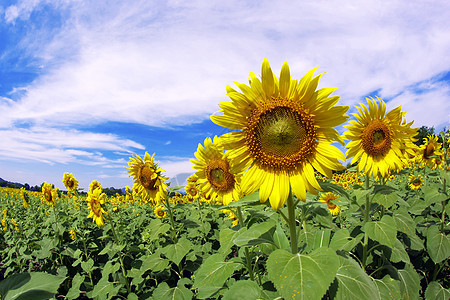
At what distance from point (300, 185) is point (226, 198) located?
6.14 feet

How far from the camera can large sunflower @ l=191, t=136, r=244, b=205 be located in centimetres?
350

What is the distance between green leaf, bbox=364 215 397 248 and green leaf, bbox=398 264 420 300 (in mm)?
813

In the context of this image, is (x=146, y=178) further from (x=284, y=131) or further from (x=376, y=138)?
(x=376, y=138)

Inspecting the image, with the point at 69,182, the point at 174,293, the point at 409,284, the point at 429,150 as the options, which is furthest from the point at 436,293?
the point at 69,182

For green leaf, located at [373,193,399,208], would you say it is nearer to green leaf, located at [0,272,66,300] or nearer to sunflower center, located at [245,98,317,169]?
sunflower center, located at [245,98,317,169]

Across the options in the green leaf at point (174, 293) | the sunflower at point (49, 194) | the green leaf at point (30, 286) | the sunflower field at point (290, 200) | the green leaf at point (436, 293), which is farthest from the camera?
the sunflower at point (49, 194)

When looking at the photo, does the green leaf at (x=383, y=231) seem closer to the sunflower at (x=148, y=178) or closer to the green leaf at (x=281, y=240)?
the green leaf at (x=281, y=240)

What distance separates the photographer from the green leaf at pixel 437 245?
12.1 feet

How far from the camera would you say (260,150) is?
6.43ft

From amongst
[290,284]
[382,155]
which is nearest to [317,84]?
[290,284]

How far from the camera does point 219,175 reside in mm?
3529

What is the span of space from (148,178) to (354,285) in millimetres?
3509

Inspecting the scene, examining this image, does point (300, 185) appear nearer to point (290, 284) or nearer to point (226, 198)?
point (290, 284)

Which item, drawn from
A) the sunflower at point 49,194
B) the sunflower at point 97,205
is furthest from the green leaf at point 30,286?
the sunflower at point 49,194
